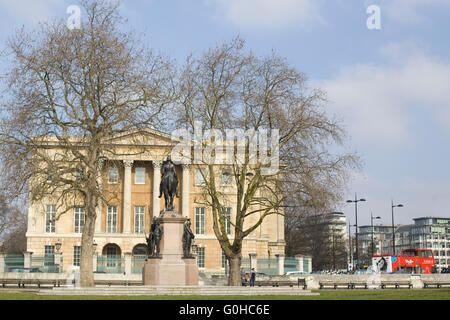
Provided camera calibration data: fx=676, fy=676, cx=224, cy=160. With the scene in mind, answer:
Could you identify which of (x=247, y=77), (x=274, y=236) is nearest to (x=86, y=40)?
(x=247, y=77)

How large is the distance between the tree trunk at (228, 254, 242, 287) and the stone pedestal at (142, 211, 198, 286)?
11.3 meters

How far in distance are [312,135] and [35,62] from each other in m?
15.3

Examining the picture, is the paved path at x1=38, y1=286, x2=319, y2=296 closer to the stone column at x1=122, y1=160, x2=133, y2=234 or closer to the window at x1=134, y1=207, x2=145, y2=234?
the stone column at x1=122, y1=160, x2=133, y2=234

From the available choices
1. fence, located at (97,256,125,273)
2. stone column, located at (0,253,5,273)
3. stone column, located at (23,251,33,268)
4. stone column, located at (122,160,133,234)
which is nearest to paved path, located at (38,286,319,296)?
stone column, located at (0,253,5,273)

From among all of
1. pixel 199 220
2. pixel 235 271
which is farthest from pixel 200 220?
pixel 235 271

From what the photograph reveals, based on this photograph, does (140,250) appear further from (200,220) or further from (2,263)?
(2,263)

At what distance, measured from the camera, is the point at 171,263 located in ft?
89.5

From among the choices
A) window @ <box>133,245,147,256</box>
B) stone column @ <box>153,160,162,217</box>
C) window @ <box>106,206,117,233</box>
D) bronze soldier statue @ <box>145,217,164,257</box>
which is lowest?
window @ <box>133,245,147,256</box>

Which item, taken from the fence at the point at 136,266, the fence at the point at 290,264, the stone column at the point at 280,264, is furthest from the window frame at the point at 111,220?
the stone column at the point at 280,264

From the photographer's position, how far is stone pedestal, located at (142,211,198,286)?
88.8 feet

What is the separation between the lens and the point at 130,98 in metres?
35.0

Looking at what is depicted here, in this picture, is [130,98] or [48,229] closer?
[130,98]

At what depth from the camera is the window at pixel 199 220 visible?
233 ft
